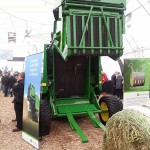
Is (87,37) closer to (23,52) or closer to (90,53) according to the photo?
(90,53)

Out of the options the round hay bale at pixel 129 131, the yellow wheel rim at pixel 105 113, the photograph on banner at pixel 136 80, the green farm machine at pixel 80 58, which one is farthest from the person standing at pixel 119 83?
the round hay bale at pixel 129 131

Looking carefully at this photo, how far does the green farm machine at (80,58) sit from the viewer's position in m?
6.71

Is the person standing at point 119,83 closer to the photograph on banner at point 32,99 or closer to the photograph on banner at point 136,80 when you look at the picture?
the photograph on banner at point 136,80

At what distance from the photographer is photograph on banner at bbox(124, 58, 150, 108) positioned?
7184mm

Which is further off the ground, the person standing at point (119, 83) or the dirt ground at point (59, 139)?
the person standing at point (119, 83)

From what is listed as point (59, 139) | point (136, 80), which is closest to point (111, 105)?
point (136, 80)

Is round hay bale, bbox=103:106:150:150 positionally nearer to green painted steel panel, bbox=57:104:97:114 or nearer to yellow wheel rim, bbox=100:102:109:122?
green painted steel panel, bbox=57:104:97:114

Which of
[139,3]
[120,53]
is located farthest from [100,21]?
[139,3]

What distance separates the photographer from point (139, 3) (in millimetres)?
16391

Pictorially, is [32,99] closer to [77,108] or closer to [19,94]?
[19,94]

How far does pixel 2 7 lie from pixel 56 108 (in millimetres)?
17616

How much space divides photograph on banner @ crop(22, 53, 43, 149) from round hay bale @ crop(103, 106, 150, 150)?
2367 mm

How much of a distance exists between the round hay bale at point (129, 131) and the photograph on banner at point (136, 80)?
3105 mm

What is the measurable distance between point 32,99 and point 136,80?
2731mm
